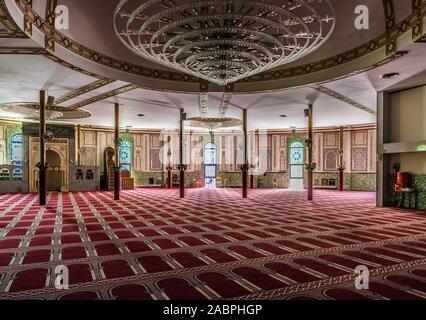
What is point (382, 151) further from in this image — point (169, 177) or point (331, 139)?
point (169, 177)

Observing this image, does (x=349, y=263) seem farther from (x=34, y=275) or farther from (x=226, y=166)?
(x=226, y=166)

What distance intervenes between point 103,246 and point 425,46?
5896mm

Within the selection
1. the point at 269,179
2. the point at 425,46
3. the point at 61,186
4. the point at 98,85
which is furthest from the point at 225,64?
the point at 269,179

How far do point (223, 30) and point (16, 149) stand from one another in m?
12.8

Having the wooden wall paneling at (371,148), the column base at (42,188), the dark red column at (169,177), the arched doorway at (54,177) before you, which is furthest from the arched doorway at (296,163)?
the column base at (42,188)

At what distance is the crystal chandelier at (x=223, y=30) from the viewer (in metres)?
3.72

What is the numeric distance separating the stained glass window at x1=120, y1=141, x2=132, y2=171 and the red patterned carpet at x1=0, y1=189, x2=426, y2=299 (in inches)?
405

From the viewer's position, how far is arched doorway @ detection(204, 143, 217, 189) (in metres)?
17.8

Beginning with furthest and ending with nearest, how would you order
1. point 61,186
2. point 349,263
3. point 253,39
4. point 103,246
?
1. point 61,186
2. point 253,39
3. point 103,246
4. point 349,263

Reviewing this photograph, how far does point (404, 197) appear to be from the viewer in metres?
8.15

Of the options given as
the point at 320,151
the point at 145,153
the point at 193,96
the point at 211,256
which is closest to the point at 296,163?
the point at 320,151
